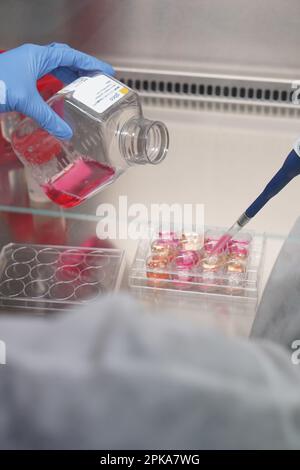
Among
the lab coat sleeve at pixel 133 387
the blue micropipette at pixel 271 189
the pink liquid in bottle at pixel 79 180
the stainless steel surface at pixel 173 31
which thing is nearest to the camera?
the lab coat sleeve at pixel 133 387

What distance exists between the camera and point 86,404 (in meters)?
0.41

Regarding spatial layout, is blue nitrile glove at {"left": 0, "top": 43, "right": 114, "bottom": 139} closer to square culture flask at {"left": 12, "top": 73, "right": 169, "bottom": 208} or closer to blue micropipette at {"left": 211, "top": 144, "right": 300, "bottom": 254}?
square culture flask at {"left": 12, "top": 73, "right": 169, "bottom": 208}

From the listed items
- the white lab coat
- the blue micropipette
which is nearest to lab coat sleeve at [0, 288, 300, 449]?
the white lab coat

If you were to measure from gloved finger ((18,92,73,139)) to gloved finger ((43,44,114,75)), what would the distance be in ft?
0.39

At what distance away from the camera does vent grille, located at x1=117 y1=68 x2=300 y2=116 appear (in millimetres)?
1427

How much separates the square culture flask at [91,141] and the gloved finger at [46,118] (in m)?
0.04

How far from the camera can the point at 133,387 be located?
41 centimetres

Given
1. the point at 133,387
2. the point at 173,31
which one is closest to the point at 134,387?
the point at 133,387

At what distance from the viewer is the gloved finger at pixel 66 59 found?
1188mm

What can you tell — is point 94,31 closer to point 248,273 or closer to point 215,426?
point 248,273

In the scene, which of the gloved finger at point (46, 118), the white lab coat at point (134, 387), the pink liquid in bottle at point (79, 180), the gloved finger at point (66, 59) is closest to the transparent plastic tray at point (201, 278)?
the pink liquid in bottle at point (79, 180)

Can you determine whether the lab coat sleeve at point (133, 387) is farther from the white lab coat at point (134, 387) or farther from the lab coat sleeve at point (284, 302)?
the lab coat sleeve at point (284, 302)

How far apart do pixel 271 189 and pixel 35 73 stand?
461 millimetres
